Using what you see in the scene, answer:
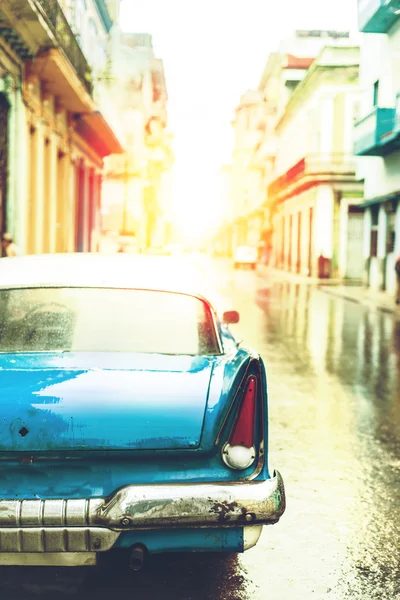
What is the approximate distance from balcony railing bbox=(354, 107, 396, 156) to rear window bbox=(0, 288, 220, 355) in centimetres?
1988

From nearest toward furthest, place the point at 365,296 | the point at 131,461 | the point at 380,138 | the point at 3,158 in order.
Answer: the point at 131,461
the point at 3,158
the point at 380,138
the point at 365,296

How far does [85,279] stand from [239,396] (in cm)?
146

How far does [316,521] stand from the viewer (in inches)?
165

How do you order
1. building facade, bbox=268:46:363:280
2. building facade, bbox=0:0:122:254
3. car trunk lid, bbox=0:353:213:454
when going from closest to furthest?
car trunk lid, bbox=0:353:213:454 → building facade, bbox=0:0:122:254 → building facade, bbox=268:46:363:280

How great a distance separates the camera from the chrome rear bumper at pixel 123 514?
2.86m

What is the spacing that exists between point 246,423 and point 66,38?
16710mm

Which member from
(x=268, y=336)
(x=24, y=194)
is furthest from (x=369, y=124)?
(x=268, y=336)

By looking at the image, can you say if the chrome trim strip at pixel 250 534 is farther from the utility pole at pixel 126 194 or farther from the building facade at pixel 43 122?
the utility pole at pixel 126 194

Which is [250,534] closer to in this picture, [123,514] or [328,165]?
[123,514]

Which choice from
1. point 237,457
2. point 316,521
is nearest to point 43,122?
point 316,521

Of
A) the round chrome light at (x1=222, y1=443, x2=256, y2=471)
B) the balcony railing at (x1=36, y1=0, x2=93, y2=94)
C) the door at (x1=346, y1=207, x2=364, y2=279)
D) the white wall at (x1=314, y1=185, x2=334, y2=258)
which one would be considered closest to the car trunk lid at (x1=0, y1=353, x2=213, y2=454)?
the round chrome light at (x1=222, y1=443, x2=256, y2=471)

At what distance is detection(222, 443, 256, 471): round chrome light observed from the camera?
3066 mm

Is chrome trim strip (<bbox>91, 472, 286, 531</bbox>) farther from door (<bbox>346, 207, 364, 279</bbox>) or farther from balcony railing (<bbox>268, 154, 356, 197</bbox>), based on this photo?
balcony railing (<bbox>268, 154, 356, 197</bbox>)

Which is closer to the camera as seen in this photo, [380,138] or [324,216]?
[380,138]
